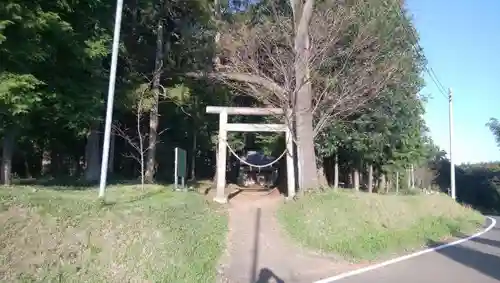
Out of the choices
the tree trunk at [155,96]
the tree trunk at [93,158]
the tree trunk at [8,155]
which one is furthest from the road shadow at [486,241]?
the tree trunk at [8,155]

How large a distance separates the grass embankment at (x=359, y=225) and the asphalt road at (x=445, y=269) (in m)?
1.07

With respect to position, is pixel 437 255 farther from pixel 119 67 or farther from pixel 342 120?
pixel 119 67

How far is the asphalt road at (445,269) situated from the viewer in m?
9.84

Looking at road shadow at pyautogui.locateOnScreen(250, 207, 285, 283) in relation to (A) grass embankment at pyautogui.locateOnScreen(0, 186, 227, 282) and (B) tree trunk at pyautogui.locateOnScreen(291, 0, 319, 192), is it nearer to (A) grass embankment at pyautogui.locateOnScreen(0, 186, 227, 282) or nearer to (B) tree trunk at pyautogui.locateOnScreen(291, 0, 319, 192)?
(A) grass embankment at pyautogui.locateOnScreen(0, 186, 227, 282)

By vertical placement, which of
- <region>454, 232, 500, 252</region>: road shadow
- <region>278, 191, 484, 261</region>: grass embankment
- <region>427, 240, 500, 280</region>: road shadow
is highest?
<region>278, 191, 484, 261</region>: grass embankment

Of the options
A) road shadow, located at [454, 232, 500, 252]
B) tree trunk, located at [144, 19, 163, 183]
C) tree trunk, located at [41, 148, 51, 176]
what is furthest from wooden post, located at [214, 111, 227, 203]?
tree trunk, located at [41, 148, 51, 176]

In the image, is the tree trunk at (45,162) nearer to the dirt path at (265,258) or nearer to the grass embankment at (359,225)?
the dirt path at (265,258)

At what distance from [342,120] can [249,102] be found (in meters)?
4.75

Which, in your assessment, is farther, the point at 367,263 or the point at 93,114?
the point at 93,114

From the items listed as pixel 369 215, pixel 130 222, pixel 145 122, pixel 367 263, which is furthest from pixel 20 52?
pixel 145 122

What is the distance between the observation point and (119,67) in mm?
21547

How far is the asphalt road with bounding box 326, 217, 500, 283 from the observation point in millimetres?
9844

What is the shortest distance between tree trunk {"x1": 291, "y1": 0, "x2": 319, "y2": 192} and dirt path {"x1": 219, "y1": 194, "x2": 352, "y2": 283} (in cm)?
262

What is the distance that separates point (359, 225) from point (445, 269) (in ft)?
11.3
